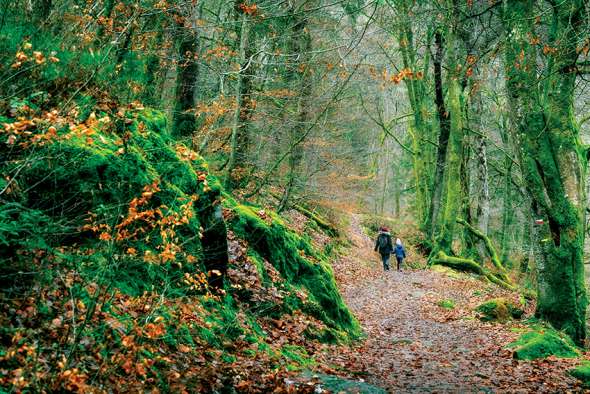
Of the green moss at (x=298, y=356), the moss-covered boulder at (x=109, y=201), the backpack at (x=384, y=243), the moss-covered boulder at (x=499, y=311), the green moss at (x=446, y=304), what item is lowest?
the green moss at (x=446, y=304)

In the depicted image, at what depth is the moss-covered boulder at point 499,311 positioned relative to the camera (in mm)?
10242

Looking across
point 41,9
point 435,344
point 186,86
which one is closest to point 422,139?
point 186,86

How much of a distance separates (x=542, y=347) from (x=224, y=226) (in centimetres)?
554

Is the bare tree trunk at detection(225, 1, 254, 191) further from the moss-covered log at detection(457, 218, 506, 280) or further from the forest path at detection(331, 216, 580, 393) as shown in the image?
the moss-covered log at detection(457, 218, 506, 280)

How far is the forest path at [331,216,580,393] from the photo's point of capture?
20.4 feet

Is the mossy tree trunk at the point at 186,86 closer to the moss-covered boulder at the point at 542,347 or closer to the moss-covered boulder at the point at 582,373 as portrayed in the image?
the moss-covered boulder at the point at 542,347

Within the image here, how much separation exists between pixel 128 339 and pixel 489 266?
64.6 ft

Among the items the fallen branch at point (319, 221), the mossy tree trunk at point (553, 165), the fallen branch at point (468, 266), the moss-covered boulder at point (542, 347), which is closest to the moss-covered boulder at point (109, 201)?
the moss-covered boulder at point (542, 347)

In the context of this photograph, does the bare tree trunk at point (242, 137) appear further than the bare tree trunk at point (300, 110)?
No

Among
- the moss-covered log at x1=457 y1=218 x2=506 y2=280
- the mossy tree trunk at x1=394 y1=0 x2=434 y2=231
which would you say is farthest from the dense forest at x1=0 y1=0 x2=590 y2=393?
the mossy tree trunk at x1=394 y1=0 x2=434 y2=231

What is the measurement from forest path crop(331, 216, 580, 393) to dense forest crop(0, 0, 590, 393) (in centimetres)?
6

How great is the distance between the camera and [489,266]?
2038 centimetres

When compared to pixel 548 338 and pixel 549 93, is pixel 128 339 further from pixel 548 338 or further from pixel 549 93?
pixel 549 93

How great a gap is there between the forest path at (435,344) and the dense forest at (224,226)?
62mm
